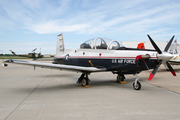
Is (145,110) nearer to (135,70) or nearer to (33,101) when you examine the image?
(135,70)

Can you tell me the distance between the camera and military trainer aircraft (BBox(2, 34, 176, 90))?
5250 mm

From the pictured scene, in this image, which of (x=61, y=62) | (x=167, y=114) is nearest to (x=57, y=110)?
(x=167, y=114)

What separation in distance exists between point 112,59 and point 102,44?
3.13ft

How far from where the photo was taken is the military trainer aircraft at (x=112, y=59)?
525 centimetres

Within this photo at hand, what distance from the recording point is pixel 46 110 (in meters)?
3.51

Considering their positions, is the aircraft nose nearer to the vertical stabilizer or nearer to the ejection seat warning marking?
the ejection seat warning marking

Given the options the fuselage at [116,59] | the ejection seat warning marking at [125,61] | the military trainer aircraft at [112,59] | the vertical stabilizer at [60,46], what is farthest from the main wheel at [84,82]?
the vertical stabilizer at [60,46]

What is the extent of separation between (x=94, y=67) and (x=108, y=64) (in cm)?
74

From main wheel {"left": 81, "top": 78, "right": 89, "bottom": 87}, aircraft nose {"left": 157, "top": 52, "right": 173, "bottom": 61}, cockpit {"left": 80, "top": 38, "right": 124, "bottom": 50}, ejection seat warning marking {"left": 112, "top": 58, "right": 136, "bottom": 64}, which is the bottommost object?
main wheel {"left": 81, "top": 78, "right": 89, "bottom": 87}

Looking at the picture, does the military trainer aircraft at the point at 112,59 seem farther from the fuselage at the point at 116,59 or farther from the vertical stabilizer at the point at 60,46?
the vertical stabilizer at the point at 60,46

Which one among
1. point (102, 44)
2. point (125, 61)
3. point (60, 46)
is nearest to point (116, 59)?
point (125, 61)

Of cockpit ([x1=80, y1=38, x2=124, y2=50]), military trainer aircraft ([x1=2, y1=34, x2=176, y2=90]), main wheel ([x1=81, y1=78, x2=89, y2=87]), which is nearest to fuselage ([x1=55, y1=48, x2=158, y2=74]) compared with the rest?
military trainer aircraft ([x1=2, y1=34, x2=176, y2=90])

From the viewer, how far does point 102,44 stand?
6.58 meters

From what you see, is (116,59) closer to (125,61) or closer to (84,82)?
(125,61)
